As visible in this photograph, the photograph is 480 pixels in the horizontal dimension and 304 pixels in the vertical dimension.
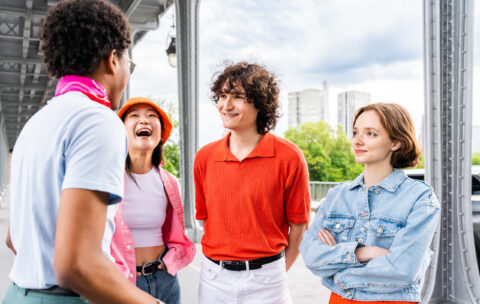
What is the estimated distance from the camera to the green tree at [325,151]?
53.7m

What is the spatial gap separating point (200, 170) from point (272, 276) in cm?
56

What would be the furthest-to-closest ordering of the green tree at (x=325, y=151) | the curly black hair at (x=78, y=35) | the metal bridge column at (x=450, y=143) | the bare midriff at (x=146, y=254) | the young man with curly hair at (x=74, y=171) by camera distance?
1. the green tree at (x=325, y=151)
2. the metal bridge column at (x=450, y=143)
3. the bare midriff at (x=146, y=254)
4. the curly black hair at (x=78, y=35)
5. the young man with curly hair at (x=74, y=171)

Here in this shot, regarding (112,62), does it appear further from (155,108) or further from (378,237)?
(378,237)

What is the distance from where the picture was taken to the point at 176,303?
1.79 meters

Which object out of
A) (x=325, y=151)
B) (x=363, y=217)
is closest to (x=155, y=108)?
(x=363, y=217)

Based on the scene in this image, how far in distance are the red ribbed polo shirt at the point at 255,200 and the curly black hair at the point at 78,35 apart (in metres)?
0.88

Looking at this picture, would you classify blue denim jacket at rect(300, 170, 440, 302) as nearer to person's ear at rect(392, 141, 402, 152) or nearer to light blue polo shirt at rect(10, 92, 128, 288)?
person's ear at rect(392, 141, 402, 152)

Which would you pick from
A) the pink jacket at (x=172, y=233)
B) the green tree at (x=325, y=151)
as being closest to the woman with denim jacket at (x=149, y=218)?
the pink jacket at (x=172, y=233)

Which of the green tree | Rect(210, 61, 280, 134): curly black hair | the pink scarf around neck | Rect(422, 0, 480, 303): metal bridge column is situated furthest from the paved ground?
the green tree

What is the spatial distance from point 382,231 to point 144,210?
94 cm

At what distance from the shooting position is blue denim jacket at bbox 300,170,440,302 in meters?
1.32

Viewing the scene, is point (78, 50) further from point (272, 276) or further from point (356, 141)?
point (272, 276)

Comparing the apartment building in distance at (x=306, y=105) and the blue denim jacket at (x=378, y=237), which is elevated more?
the apartment building in distance at (x=306, y=105)

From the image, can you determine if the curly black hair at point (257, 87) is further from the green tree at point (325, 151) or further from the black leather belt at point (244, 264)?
the green tree at point (325, 151)
